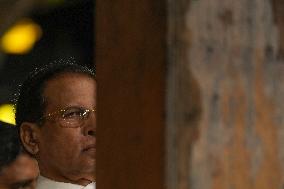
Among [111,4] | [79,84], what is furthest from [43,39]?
[111,4]

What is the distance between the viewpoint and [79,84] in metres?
2.83

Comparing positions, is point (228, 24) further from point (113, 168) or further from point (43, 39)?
point (43, 39)

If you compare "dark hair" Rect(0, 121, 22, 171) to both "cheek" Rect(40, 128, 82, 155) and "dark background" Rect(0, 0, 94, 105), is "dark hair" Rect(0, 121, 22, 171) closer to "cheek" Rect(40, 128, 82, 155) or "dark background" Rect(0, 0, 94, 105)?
"cheek" Rect(40, 128, 82, 155)

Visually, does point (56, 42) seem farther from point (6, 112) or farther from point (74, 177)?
point (74, 177)

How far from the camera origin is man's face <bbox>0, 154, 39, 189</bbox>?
3.69m

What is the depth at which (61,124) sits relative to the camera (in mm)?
2771

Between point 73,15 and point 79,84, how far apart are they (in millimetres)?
6446

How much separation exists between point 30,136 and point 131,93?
183 centimetres

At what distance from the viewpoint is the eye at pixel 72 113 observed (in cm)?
275

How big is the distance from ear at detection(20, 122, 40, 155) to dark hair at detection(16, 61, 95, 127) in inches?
1.0

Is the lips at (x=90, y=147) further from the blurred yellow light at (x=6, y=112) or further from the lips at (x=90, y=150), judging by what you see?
the blurred yellow light at (x=6, y=112)

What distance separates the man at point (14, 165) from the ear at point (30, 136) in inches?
30.3

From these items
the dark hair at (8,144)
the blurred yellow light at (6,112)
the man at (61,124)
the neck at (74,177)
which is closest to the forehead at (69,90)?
the man at (61,124)

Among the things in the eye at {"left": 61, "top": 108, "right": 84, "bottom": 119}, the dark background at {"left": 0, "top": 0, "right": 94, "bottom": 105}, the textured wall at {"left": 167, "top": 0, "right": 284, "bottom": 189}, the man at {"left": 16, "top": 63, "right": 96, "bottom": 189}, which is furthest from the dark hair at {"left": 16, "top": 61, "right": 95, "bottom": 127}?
the dark background at {"left": 0, "top": 0, "right": 94, "bottom": 105}
